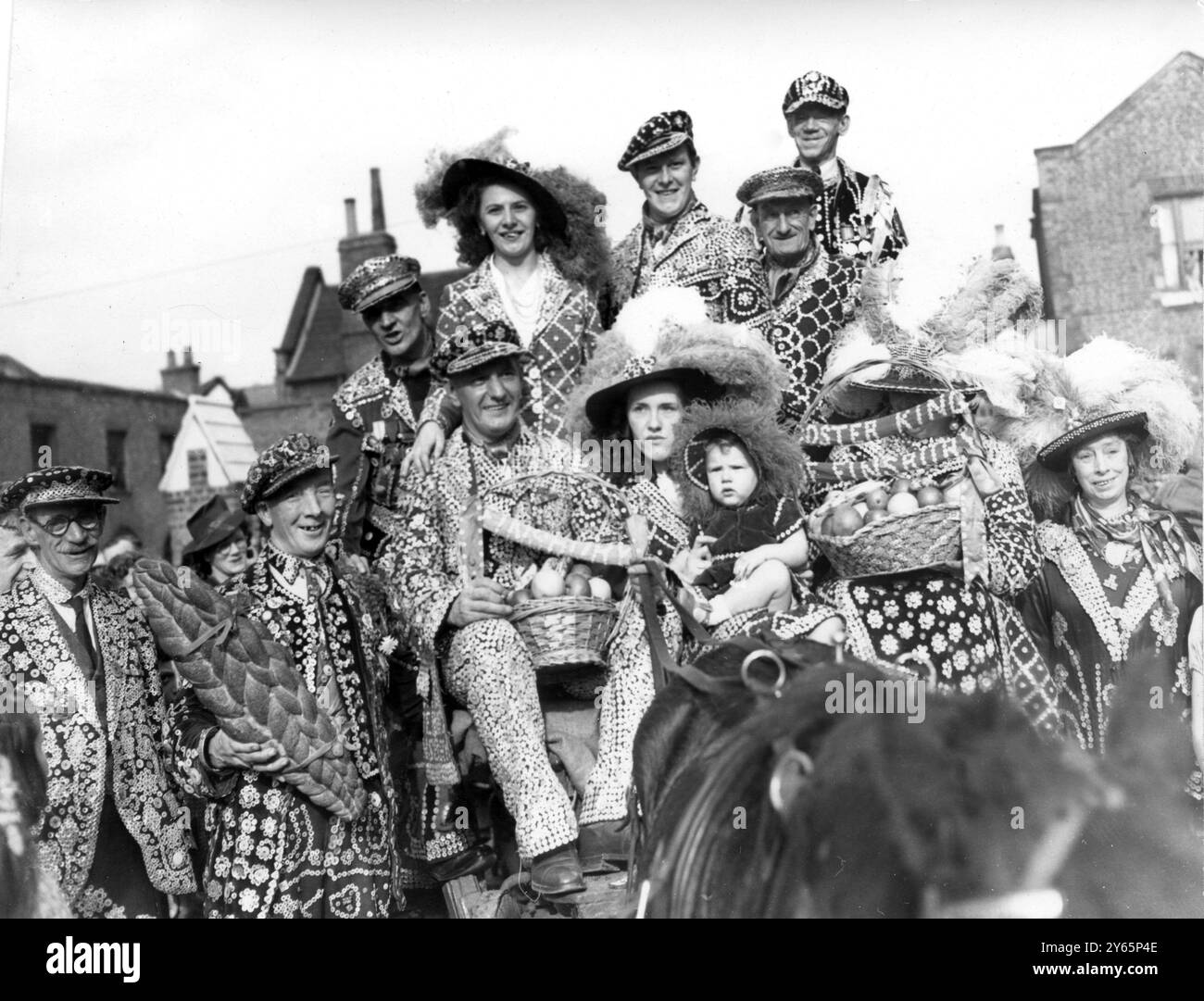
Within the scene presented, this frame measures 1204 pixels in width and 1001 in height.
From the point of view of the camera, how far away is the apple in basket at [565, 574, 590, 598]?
6.48m

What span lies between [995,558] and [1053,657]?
534 mm

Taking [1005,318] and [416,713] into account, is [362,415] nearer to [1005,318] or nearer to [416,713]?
[416,713]

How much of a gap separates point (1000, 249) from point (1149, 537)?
4.39ft

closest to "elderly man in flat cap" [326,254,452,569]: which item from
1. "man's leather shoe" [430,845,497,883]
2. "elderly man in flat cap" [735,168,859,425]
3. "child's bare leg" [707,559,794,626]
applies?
"man's leather shoe" [430,845,497,883]

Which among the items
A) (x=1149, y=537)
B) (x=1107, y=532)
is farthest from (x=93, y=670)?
(x=1149, y=537)

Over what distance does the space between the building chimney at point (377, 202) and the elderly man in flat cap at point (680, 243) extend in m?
0.99

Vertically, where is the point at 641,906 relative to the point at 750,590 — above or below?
below

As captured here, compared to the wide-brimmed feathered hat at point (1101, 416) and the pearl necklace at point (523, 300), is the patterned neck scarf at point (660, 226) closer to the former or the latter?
the pearl necklace at point (523, 300)

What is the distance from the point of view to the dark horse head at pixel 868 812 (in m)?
6.23

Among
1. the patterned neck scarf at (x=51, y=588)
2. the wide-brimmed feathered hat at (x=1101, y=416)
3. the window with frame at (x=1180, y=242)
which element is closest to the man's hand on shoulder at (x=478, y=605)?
the patterned neck scarf at (x=51, y=588)

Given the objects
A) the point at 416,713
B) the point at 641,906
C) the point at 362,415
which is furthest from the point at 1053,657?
the point at 362,415

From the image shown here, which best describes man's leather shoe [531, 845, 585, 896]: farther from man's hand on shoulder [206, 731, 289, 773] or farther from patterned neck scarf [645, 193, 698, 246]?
patterned neck scarf [645, 193, 698, 246]
